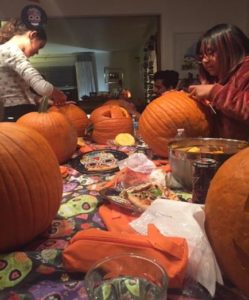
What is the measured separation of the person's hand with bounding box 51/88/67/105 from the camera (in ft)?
5.12

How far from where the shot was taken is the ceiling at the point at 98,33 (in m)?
3.56

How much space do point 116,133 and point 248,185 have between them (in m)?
1.10

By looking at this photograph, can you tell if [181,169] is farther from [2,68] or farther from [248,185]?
[2,68]

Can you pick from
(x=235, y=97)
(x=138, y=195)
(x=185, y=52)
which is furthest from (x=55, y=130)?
(x=185, y=52)

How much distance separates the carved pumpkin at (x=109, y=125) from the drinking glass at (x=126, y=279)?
1.07m

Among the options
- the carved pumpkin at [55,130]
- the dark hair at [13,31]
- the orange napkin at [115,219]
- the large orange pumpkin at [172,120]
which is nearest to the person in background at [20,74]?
the dark hair at [13,31]

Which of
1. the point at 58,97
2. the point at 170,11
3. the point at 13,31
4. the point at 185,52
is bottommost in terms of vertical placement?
the point at 58,97

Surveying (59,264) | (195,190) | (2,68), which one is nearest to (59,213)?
(59,264)

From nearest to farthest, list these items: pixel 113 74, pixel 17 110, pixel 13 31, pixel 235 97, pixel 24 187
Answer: pixel 24 187 → pixel 235 97 → pixel 17 110 → pixel 13 31 → pixel 113 74

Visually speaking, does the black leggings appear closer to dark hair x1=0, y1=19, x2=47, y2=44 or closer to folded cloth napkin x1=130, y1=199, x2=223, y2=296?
dark hair x1=0, y1=19, x2=47, y2=44

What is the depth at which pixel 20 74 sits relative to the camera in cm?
158

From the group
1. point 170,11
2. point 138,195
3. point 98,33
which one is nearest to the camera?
point 138,195

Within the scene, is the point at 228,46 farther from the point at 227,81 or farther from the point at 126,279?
the point at 126,279

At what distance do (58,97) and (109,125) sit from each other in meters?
0.33
